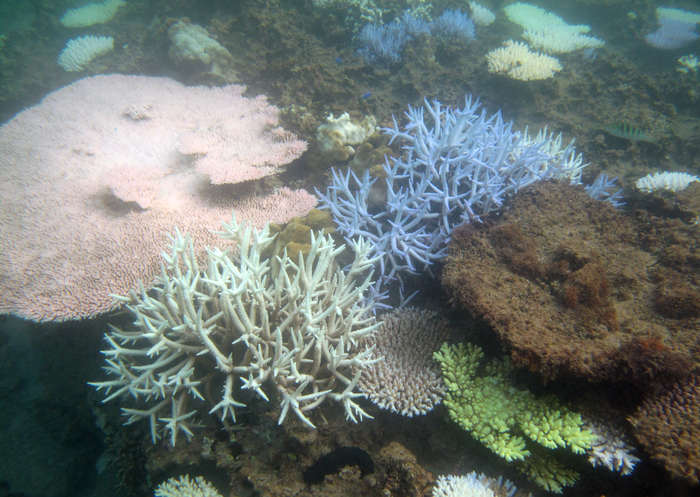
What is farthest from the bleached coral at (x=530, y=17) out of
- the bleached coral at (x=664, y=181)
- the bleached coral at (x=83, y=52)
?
the bleached coral at (x=83, y=52)

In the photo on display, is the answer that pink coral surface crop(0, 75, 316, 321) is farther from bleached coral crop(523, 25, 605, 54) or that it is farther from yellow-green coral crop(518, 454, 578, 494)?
bleached coral crop(523, 25, 605, 54)

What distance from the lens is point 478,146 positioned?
10.4ft

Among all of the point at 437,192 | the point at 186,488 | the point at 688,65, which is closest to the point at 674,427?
the point at 437,192

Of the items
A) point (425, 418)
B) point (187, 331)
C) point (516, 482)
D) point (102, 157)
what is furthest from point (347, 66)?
point (516, 482)

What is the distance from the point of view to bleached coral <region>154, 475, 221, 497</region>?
93.0 inches

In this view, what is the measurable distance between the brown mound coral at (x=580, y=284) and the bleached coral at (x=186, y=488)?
8.32 ft

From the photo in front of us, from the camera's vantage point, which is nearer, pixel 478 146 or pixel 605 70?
pixel 478 146

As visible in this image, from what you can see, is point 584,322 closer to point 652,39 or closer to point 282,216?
point 282,216

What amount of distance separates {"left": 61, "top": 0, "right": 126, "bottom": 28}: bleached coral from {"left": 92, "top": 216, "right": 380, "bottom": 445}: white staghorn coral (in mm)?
11658

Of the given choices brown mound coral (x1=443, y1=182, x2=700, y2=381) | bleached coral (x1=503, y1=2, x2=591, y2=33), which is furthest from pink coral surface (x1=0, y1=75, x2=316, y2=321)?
bleached coral (x1=503, y1=2, x2=591, y2=33)

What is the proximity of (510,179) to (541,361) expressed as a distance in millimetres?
1771

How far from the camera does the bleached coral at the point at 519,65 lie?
4951 mm

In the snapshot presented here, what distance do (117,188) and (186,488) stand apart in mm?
3034

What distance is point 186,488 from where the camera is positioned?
2379mm
